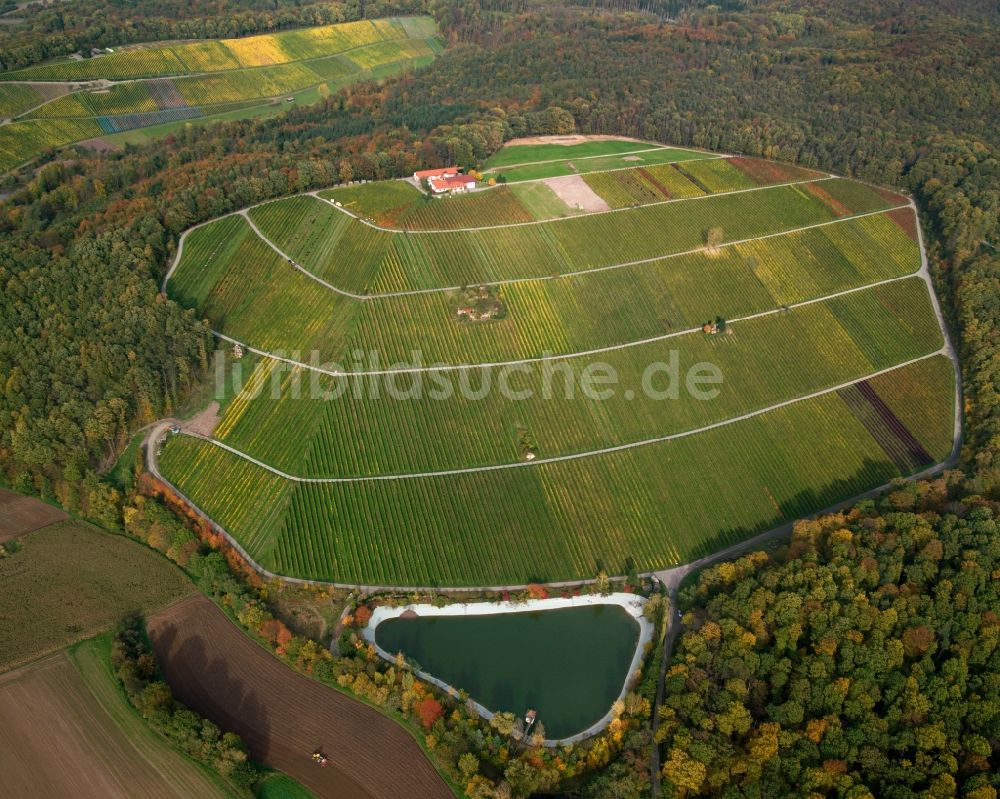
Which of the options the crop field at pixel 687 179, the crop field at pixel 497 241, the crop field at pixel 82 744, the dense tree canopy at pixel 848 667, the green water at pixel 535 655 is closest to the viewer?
the dense tree canopy at pixel 848 667

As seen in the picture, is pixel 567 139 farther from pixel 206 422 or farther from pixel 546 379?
pixel 206 422

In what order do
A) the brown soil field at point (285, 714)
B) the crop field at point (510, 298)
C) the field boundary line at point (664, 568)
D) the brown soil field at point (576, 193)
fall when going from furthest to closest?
the brown soil field at point (576, 193) → the crop field at point (510, 298) → the field boundary line at point (664, 568) → the brown soil field at point (285, 714)

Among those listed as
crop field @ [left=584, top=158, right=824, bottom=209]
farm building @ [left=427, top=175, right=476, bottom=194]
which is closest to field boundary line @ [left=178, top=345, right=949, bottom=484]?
crop field @ [left=584, top=158, right=824, bottom=209]

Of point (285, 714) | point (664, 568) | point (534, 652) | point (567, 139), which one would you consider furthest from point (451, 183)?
point (285, 714)

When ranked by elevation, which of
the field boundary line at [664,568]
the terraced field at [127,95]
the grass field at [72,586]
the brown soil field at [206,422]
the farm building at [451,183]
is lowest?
the field boundary line at [664,568]

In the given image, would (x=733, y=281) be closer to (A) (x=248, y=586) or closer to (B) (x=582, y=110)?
(B) (x=582, y=110)

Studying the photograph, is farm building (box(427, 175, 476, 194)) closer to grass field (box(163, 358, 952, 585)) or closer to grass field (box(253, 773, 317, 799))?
grass field (box(163, 358, 952, 585))

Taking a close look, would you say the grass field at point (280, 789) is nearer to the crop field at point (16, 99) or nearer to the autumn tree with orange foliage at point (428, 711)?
the autumn tree with orange foliage at point (428, 711)

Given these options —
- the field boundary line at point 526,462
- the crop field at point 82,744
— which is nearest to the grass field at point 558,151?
the field boundary line at point 526,462
